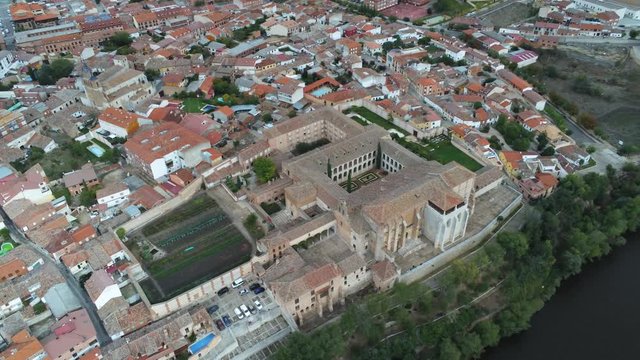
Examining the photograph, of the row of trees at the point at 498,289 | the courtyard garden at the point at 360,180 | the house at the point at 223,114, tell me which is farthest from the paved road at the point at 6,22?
the row of trees at the point at 498,289

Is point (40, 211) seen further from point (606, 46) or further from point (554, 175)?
point (606, 46)

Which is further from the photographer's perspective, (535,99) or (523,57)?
(523,57)

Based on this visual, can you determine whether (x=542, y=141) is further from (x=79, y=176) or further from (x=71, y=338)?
(x=71, y=338)

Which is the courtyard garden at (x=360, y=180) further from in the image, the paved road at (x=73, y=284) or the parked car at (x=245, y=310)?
the paved road at (x=73, y=284)

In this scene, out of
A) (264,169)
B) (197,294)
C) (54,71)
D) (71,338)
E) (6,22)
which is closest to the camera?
(71,338)

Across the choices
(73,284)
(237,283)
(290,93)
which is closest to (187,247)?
(237,283)

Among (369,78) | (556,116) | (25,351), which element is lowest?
(556,116)

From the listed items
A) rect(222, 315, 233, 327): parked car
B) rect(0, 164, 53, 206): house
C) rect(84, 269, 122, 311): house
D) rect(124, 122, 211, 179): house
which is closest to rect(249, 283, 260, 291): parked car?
rect(222, 315, 233, 327): parked car
